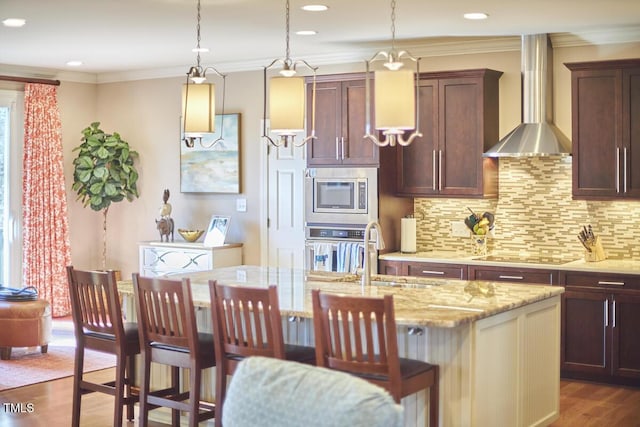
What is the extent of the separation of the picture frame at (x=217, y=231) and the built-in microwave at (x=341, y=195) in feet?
4.13

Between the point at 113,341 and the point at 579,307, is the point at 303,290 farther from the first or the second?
the point at 579,307

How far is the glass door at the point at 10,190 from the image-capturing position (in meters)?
9.20

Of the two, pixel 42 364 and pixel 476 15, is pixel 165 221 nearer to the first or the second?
pixel 42 364

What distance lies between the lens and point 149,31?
686 cm

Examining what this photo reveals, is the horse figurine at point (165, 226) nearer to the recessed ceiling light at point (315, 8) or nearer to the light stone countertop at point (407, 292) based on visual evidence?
the light stone countertop at point (407, 292)

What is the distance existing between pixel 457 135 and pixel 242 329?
3559mm

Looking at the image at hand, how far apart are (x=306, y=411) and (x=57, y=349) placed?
18.7 ft

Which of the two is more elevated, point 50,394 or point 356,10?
point 356,10

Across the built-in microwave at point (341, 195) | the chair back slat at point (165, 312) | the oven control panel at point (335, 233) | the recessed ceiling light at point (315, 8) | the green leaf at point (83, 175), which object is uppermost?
the recessed ceiling light at point (315, 8)

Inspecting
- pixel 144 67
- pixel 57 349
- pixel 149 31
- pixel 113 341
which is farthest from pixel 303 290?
pixel 144 67

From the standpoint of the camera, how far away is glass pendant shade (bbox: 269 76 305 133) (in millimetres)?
4633

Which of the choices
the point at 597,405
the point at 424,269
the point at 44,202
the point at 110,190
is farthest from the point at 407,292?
Result: the point at 44,202

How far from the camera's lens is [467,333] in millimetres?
4199

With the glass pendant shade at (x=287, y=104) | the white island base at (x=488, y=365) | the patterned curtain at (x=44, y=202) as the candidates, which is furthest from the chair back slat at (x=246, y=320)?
the patterned curtain at (x=44, y=202)
